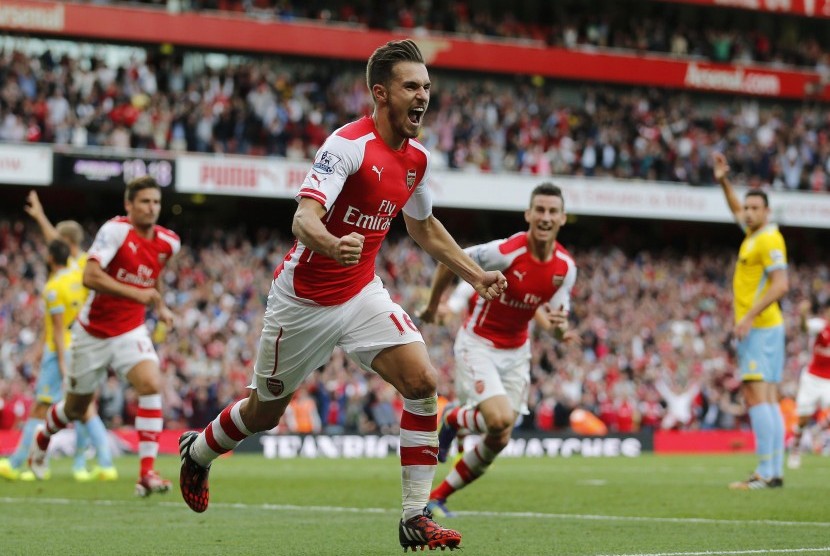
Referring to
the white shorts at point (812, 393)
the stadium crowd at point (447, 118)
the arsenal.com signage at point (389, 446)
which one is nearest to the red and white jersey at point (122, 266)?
the white shorts at point (812, 393)

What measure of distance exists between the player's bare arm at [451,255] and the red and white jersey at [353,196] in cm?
32

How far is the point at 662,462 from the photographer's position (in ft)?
71.6

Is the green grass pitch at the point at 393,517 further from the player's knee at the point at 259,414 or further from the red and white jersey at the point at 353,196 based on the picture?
the red and white jersey at the point at 353,196

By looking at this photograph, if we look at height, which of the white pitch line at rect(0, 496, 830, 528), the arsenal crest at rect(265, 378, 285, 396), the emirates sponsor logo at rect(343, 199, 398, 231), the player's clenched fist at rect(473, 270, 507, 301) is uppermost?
the emirates sponsor logo at rect(343, 199, 398, 231)

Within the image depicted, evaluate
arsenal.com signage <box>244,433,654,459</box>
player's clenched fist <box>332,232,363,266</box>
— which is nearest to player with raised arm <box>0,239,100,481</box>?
player's clenched fist <box>332,232,363,266</box>

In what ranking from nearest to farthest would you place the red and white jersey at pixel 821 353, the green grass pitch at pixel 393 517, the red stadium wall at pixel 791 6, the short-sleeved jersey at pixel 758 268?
the green grass pitch at pixel 393 517, the short-sleeved jersey at pixel 758 268, the red and white jersey at pixel 821 353, the red stadium wall at pixel 791 6

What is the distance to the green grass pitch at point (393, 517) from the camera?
7.82m

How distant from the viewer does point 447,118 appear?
36.2 metres

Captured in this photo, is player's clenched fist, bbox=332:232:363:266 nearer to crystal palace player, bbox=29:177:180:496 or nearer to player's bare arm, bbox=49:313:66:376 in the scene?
crystal palace player, bbox=29:177:180:496

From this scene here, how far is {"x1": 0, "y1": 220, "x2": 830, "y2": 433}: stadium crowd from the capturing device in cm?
2569

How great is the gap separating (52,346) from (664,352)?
21.0m

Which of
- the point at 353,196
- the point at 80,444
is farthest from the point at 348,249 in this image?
the point at 80,444

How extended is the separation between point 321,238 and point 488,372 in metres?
4.56

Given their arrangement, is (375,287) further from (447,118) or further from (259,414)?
(447,118)
